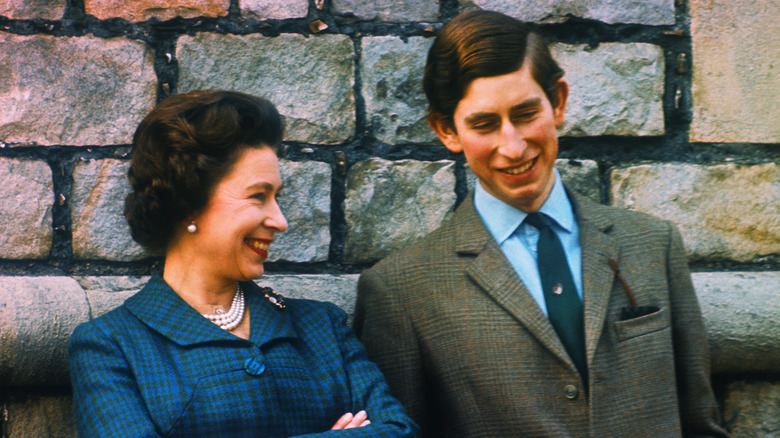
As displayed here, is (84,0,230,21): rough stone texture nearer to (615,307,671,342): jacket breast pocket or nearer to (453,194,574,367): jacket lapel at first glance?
(453,194,574,367): jacket lapel

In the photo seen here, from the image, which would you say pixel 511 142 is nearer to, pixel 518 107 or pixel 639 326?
pixel 518 107

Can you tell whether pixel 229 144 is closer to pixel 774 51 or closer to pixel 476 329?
pixel 476 329

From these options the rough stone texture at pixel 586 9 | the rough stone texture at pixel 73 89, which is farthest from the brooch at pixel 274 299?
the rough stone texture at pixel 586 9

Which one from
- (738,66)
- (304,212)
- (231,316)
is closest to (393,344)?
(231,316)

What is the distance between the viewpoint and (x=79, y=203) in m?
2.42

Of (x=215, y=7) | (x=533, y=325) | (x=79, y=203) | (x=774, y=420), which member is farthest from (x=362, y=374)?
(x=774, y=420)

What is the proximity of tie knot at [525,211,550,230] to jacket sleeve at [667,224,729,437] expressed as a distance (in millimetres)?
365

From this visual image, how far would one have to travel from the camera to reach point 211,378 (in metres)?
1.70

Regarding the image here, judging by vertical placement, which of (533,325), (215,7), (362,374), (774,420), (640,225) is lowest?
(774,420)

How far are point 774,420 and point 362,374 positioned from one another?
61.9 inches

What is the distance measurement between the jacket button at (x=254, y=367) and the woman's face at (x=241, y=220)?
0.73 feet

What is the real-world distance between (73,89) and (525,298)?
164 centimetres

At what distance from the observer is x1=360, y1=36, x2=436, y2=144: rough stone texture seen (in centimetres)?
250

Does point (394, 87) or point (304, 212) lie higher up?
point (394, 87)
